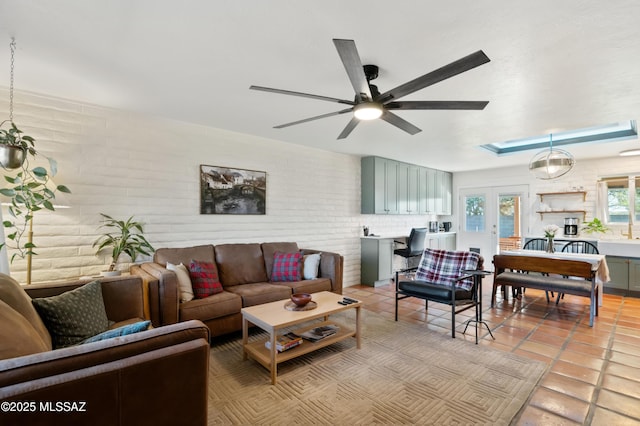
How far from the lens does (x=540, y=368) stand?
95.5 inches

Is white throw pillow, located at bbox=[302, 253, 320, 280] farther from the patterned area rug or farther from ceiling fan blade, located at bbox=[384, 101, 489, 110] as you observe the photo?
ceiling fan blade, located at bbox=[384, 101, 489, 110]

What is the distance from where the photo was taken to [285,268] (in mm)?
3793

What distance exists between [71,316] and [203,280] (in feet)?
4.22

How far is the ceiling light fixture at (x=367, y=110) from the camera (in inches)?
81.9

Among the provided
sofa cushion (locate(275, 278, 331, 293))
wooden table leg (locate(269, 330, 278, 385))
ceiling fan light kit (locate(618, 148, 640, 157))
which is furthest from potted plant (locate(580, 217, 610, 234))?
→ wooden table leg (locate(269, 330, 278, 385))

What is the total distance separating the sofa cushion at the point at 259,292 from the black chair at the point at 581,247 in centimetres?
480

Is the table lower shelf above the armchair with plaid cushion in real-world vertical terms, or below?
below

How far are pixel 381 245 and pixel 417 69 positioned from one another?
352 centimetres

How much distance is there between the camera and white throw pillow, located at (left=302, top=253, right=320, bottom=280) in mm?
3891

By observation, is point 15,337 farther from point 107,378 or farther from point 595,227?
point 595,227

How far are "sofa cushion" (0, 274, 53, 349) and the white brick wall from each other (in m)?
1.38

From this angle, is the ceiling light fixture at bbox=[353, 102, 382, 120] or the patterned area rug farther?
the ceiling light fixture at bbox=[353, 102, 382, 120]

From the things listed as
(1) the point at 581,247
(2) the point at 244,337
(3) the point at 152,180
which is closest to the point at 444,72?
(2) the point at 244,337

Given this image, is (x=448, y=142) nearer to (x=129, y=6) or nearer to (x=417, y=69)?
(x=417, y=69)
